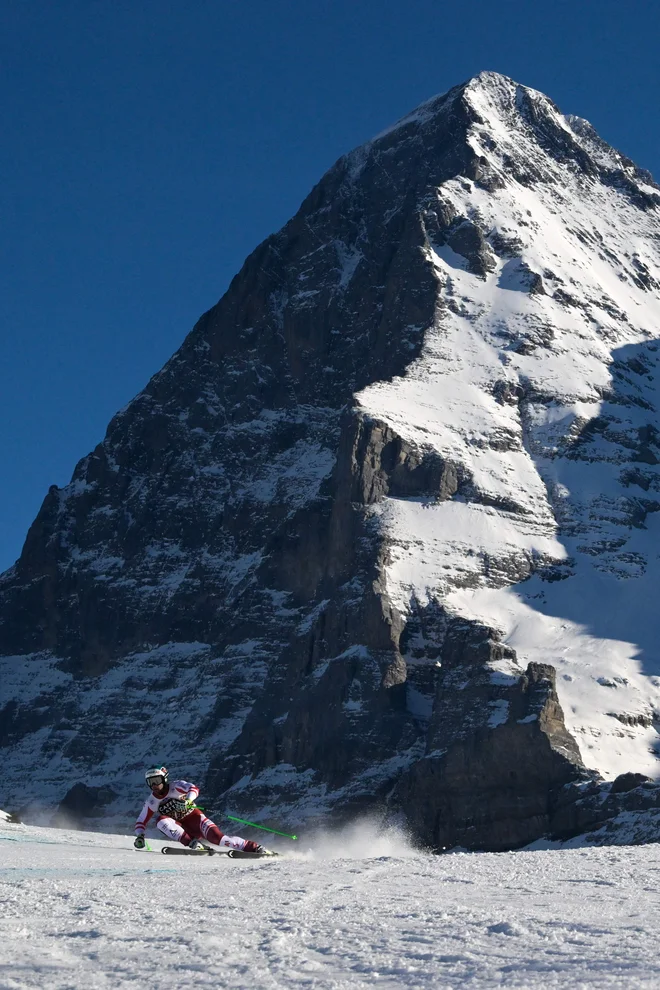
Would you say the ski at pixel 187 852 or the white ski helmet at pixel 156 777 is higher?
the white ski helmet at pixel 156 777

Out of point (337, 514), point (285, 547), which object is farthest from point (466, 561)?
point (285, 547)

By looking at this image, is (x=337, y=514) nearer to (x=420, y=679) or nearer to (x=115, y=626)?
(x=420, y=679)

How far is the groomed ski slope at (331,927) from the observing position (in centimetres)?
1469

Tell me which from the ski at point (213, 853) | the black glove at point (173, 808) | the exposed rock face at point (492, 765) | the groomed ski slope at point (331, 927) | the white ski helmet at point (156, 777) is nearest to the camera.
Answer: the groomed ski slope at point (331, 927)

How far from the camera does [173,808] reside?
29.2 m

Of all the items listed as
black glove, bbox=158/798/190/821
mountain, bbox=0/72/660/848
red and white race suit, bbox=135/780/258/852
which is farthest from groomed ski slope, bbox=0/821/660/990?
mountain, bbox=0/72/660/848

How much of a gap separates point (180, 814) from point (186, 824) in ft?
0.87

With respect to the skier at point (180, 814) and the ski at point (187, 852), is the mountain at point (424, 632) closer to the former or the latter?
the ski at point (187, 852)

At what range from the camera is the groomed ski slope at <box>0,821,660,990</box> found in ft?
48.2

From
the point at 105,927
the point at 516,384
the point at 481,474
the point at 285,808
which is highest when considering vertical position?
the point at 516,384

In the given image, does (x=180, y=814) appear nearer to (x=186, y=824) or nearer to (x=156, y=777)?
(x=186, y=824)

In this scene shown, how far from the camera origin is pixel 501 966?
14.9 meters

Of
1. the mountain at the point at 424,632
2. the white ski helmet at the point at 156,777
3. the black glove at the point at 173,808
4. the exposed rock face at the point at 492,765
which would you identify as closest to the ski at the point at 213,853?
the black glove at the point at 173,808

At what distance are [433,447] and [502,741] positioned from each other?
172 ft
